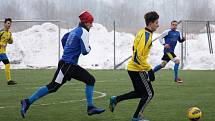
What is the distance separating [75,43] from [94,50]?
27.0 meters

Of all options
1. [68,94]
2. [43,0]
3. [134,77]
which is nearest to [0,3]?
[43,0]

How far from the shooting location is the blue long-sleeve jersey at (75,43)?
384 inches

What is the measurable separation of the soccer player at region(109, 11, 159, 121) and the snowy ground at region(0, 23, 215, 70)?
2459cm

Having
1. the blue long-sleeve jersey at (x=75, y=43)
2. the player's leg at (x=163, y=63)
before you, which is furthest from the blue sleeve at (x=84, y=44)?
the player's leg at (x=163, y=63)

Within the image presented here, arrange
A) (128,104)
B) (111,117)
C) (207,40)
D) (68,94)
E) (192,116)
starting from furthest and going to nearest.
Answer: (207,40)
(68,94)
(128,104)
(111,117)
(192,116)

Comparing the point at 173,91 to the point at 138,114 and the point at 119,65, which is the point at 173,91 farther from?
the point at 119,65

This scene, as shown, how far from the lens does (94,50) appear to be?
36938 mm

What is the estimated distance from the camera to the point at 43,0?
36406 mm

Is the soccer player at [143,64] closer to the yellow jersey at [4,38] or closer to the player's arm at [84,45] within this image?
the player's arm at [84,45]

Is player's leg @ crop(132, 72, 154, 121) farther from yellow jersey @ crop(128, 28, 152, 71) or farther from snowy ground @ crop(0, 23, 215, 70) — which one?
snowy ground @ crop(0, 23, 215, 70)

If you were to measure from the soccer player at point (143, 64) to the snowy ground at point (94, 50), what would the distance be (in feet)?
80.7

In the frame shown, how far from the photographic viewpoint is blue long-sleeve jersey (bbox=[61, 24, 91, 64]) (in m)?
9.77

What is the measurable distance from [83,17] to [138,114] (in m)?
2.09

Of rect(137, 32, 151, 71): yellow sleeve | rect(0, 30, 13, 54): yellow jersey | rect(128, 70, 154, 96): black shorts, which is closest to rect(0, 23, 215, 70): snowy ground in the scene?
rect(0, 30, 13, 54): yellow jersey
